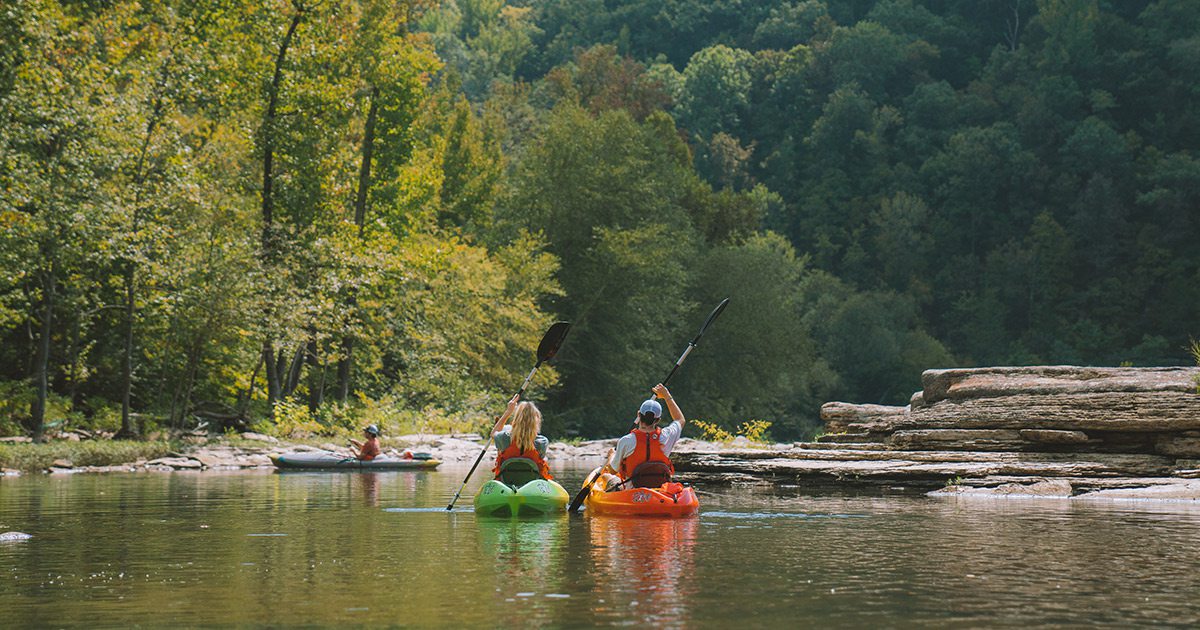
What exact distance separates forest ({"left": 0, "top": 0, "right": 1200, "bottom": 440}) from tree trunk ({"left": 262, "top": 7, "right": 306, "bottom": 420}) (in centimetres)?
14

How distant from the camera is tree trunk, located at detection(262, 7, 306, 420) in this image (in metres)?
37.9

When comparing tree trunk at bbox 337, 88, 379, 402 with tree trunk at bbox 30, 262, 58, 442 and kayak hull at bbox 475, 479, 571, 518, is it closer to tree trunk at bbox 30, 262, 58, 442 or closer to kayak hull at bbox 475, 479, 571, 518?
tree trunk at bbox 30, 262, 58, 442

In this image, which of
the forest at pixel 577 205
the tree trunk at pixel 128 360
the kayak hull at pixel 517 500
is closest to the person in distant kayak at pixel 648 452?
the kayak hull at pixel 517 500

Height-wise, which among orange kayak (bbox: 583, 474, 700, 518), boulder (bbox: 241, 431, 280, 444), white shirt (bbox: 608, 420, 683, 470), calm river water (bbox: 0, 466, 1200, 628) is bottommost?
calm river water (bbox: 0, 466, 1200, 628)

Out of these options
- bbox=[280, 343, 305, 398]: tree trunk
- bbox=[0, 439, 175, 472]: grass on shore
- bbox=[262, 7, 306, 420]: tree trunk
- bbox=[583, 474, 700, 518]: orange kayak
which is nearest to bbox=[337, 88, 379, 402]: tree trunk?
bbox=[280, 343, 305, 398]: tree trunk

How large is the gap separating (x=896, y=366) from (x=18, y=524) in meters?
64.9

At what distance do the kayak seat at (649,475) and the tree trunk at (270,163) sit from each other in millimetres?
22185

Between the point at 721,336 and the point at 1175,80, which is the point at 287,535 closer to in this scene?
the point at 721,336

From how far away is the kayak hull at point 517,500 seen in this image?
16953 millimetres

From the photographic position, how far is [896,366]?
7638 centimetres

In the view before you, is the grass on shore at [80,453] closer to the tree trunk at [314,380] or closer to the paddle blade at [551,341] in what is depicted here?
the tree trunk at [314,380]

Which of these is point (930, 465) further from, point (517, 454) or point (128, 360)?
point (128, 360)

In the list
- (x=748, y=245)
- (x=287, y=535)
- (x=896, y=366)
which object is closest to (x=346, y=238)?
(x=287, y=535)

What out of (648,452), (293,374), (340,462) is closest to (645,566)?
(648,452)
